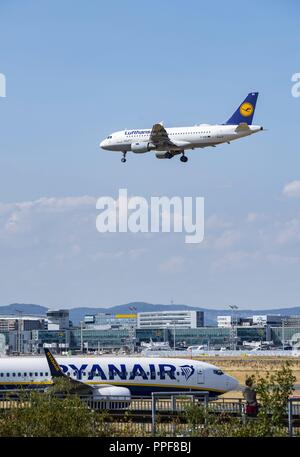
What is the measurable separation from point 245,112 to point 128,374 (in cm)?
5620

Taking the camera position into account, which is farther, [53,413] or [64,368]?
[64,368]

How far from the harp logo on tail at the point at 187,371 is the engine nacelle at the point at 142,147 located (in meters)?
45.1

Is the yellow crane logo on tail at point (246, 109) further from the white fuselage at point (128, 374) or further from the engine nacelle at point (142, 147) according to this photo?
the white fuselage at point (128, 374)

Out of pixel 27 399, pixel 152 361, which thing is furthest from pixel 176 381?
pixel 27 399

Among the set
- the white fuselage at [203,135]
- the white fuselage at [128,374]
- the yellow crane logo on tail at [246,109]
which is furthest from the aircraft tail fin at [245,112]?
the white fuselage at [128,374]

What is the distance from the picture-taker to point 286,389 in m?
28.2

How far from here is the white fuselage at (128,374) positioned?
58531mm

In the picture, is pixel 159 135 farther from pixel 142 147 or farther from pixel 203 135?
pixel 203 135

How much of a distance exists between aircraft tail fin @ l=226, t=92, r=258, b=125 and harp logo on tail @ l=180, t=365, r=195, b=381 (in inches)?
2002

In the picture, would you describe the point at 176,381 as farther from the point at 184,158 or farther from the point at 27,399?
the point at 184,158

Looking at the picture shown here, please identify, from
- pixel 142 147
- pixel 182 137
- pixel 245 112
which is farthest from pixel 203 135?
pixel 245 112

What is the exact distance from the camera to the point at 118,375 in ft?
192
